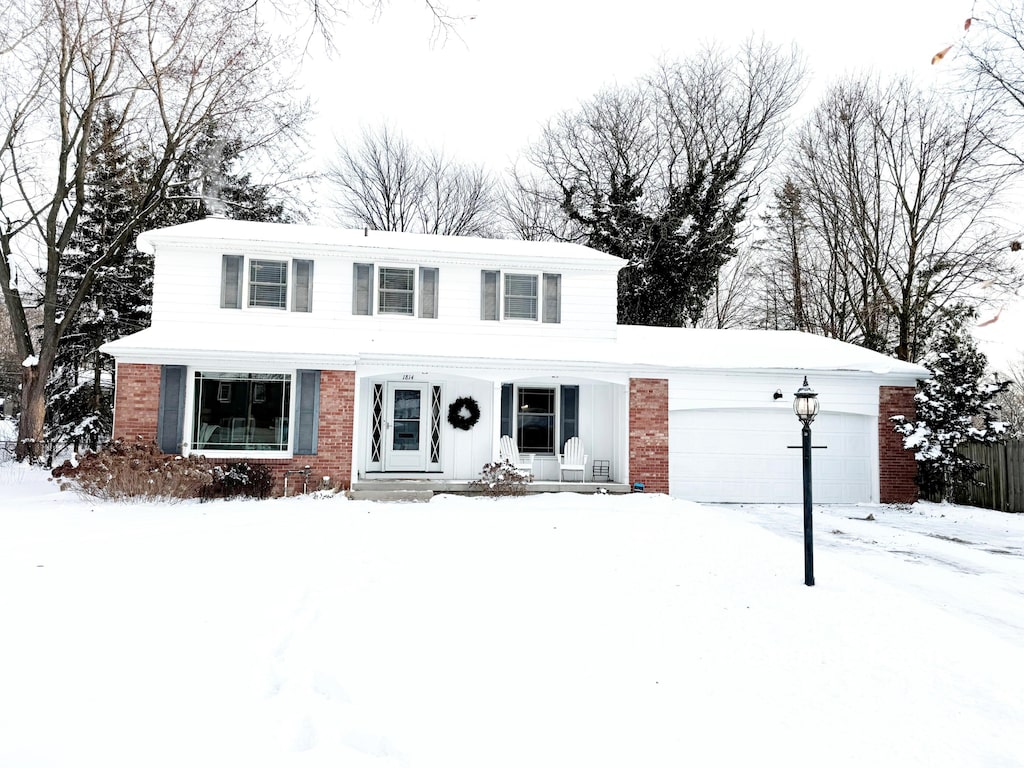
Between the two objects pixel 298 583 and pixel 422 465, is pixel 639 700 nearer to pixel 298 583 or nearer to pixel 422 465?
pixel 298 583

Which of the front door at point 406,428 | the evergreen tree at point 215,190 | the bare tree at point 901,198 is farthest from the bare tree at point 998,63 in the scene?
the evergreen tree at point 215,190

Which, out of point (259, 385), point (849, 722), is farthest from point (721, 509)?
point (259, 385)

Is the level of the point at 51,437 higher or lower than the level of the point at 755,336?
lower

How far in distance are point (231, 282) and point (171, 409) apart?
280 centimetres

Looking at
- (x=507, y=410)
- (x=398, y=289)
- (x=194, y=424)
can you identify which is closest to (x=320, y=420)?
(x=194, y=424)

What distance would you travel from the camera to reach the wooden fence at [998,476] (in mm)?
10719

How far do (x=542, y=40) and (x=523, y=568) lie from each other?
4.64 metres

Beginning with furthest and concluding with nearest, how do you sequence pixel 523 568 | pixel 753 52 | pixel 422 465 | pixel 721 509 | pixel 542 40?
pixel 753 52 → pixel 422 465 → pixel 721 509 → pixel 523 568 → pixel 542 40

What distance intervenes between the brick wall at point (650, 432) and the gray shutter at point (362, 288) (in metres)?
5.60

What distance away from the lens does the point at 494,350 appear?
38.6 feet

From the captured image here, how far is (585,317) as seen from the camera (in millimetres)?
12898

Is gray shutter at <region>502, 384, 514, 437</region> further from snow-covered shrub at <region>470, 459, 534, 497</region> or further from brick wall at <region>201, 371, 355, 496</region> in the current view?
brick wall at <region>201, 371, 355, 496</region>

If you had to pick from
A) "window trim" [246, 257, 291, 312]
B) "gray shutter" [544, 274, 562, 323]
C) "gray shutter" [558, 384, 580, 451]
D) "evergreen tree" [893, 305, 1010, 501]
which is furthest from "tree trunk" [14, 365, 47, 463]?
"evergreen tree" [893, 305, 1010, 501]

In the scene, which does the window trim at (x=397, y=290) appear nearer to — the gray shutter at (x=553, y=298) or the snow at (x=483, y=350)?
the snow at (x=483, y=350)
